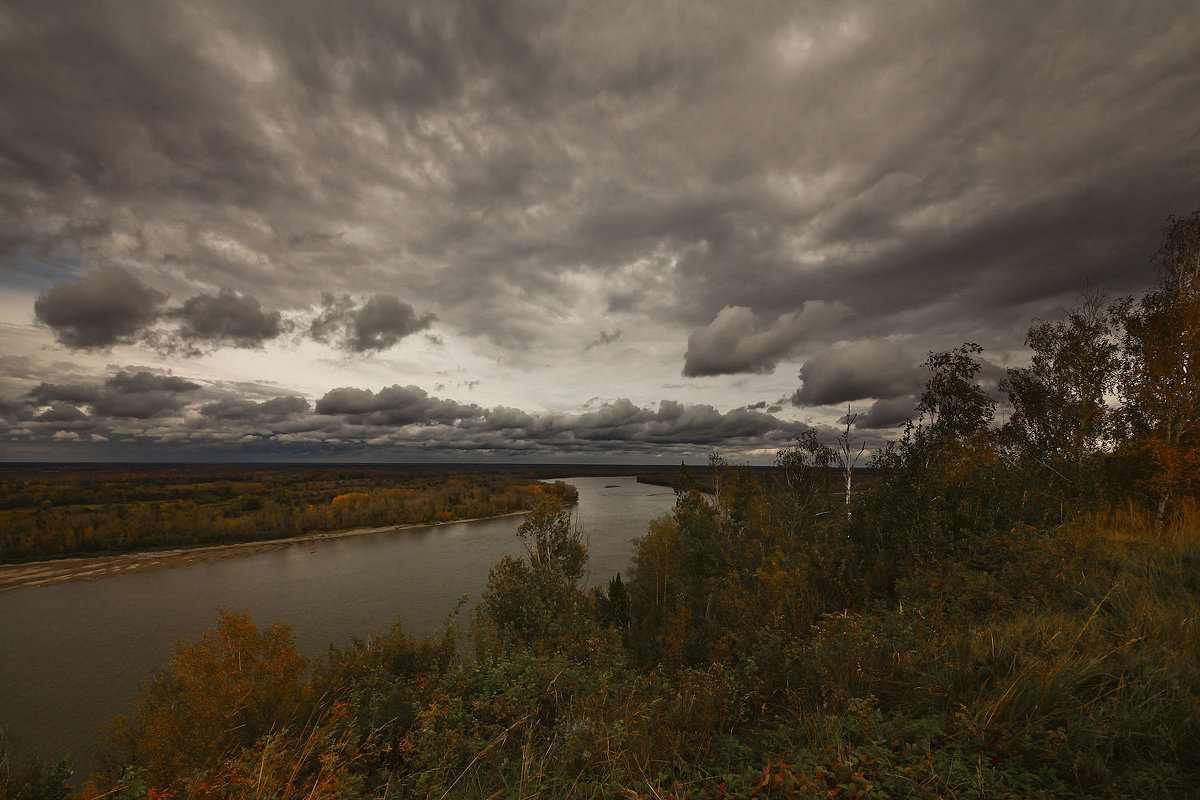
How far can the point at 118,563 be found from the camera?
61938 mm

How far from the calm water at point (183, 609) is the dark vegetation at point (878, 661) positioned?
38.1 feet

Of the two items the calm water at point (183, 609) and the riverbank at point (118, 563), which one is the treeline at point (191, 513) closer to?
the riverbank at point (118, 563)

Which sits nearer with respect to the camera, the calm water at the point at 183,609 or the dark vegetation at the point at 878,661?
the dark vegetation at the point at 878,661

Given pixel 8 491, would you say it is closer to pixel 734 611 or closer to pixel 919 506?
pixel 734 611

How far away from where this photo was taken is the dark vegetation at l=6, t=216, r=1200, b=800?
3549 mm

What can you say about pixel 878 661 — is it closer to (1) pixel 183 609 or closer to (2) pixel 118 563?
(1) pixel 183 609

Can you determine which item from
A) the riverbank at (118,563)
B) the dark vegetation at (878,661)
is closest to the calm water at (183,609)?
the riverbank at (118,563)

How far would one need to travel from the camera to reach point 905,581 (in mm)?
9508

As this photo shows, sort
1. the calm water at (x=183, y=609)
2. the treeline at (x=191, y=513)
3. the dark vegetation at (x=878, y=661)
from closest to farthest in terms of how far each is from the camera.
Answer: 1. the dark vegetation at (x=878, y=661)
2. the calm water at (x=183, y=609)
3. the treeline at (x=191, y=513)

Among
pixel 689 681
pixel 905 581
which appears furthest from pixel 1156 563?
pixel 689 681

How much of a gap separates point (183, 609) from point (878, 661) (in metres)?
57.1

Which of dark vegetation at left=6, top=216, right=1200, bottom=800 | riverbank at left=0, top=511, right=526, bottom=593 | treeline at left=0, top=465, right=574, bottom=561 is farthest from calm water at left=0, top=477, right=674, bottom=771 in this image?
treeline at left=0, top=465, right=574, bottom=561

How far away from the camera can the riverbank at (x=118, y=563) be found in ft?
180

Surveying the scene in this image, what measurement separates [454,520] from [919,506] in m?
95.9
